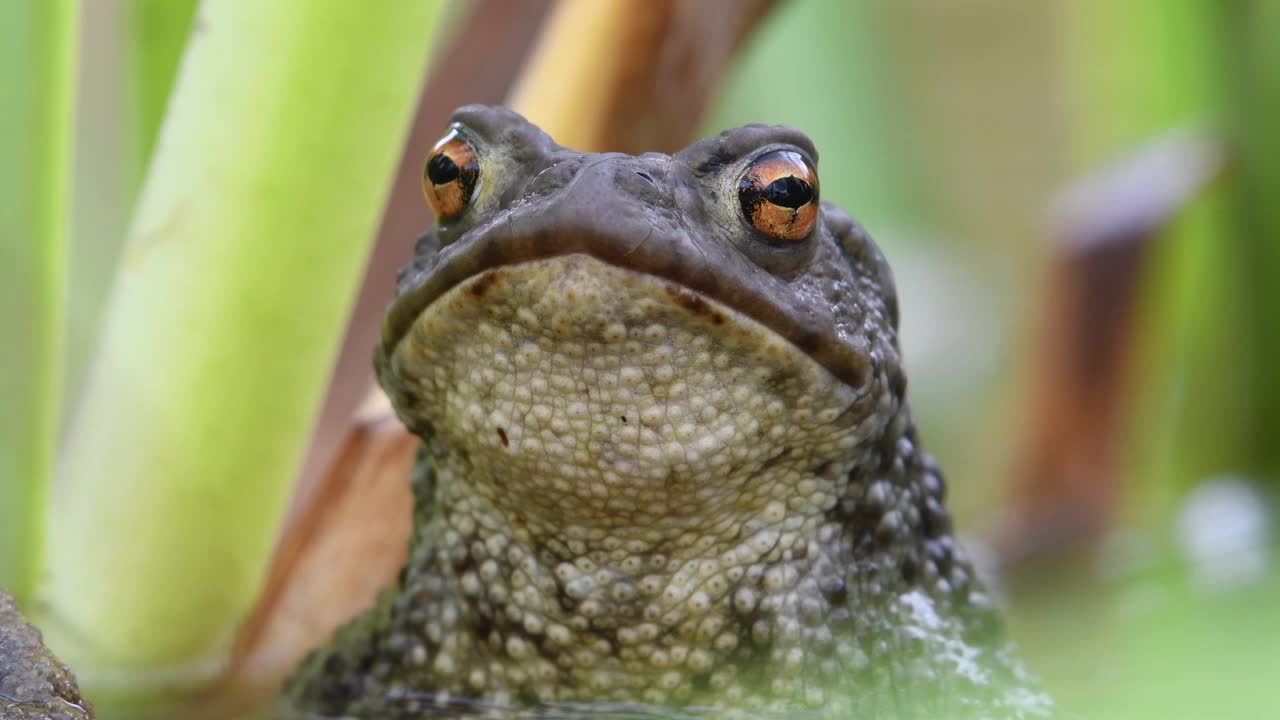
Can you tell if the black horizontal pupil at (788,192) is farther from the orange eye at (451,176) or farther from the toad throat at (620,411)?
the orange eye at (451,176)

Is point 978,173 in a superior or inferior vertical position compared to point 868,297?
superior

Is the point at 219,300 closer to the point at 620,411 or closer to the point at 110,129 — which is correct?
the point at 620,411

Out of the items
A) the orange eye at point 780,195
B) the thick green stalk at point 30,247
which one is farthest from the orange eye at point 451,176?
the thick green stalk at point 30,247

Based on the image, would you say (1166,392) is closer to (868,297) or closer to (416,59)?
(868,297)

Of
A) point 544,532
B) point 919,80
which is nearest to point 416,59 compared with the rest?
point 544,532

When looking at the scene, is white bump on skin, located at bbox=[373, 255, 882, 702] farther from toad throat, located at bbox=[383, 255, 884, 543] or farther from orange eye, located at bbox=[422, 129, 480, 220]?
orange eye, located at bbox=[422, 129, 480, 220]
